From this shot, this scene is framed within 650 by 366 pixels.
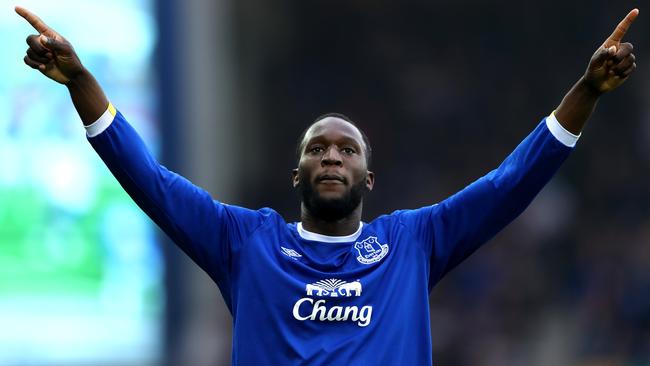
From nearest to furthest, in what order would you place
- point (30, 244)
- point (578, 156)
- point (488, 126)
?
point (30, 244) < point (578, 156) < point (488, 126)

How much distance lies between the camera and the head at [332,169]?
4883 millimetres

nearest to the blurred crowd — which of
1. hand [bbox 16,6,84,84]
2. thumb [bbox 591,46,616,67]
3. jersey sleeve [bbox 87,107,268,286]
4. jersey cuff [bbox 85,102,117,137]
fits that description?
thumb [bbox 591,46,616,67]

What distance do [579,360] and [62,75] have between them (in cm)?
847

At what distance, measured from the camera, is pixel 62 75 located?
4707mm

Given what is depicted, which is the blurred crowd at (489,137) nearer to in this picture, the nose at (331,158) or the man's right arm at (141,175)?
the nose at (331,158)

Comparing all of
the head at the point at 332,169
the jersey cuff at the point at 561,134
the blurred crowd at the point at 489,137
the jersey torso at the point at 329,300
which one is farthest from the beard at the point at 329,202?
the blurred crowd at the point at 489,137

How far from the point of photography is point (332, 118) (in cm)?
511

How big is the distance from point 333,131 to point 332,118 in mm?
109

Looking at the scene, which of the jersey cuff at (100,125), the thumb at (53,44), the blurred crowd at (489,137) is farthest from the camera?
the blurred crowd at (489,137)

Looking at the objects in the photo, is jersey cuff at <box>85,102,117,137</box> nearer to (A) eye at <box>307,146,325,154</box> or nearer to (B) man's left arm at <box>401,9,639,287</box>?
(A) eye at <box>307,146,325,154</box>

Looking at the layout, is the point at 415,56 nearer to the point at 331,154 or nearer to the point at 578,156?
the point at 578,156

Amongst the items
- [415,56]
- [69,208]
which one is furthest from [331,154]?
[415,56]

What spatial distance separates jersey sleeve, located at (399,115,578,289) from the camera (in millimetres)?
4805

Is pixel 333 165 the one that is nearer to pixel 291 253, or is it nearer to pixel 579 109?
pixel 291 253
